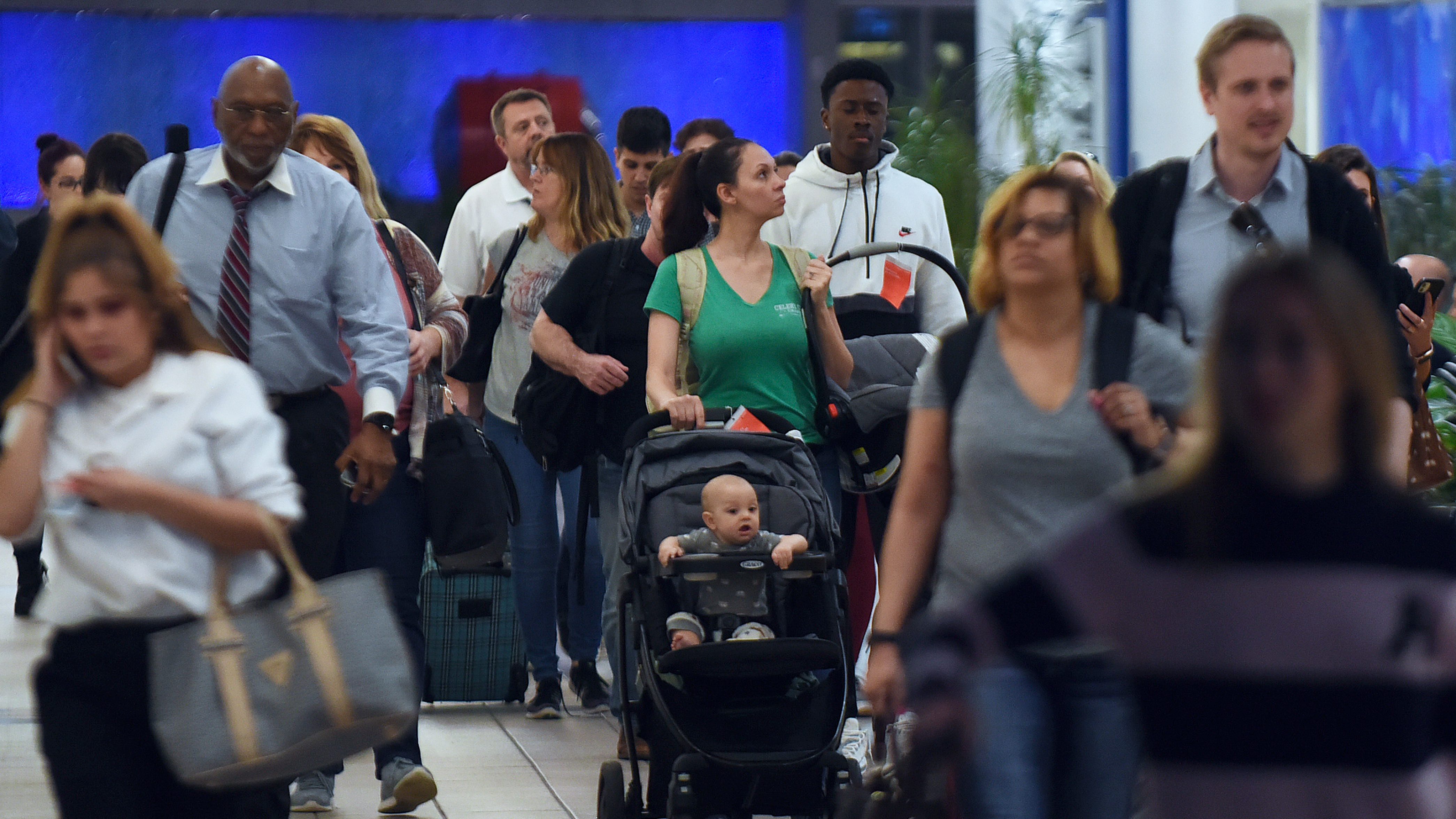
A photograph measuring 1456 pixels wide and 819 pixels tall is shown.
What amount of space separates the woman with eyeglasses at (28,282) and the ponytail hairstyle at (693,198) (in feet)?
5.99

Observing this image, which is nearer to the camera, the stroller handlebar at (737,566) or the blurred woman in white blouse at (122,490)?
the blurred woman in white blouse at (122,490)

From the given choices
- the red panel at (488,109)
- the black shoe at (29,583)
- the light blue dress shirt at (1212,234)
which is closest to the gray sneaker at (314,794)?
the light blue dress shirt at (1212,234)

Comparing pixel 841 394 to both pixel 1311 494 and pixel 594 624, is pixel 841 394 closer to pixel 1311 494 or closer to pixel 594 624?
pixel 594 624

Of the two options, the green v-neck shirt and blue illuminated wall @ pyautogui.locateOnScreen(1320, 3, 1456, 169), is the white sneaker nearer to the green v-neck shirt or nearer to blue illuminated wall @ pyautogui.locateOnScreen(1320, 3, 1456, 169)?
the green v-neck shirt

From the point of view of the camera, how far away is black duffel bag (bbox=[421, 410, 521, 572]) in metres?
5.33

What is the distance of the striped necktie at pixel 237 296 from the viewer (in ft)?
15.3

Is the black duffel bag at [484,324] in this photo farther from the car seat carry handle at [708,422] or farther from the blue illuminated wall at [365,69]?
the blue illuminated wall at [365,69]

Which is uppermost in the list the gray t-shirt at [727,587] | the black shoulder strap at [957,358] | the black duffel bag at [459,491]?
the black shoulder strap at [957,358]

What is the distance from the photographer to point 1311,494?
7.48 ft

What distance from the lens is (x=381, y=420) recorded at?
15.4 feet

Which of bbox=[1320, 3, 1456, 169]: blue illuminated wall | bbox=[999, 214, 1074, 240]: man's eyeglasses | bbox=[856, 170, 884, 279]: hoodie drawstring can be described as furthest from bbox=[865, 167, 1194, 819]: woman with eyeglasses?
bbox=[1320, 3, 1456, 169]: blue illuminated wall

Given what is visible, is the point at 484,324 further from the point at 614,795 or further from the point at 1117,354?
the point at 1117,354

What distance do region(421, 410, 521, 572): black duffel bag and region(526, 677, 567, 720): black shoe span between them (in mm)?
1811

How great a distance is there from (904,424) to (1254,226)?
191 centimetres
